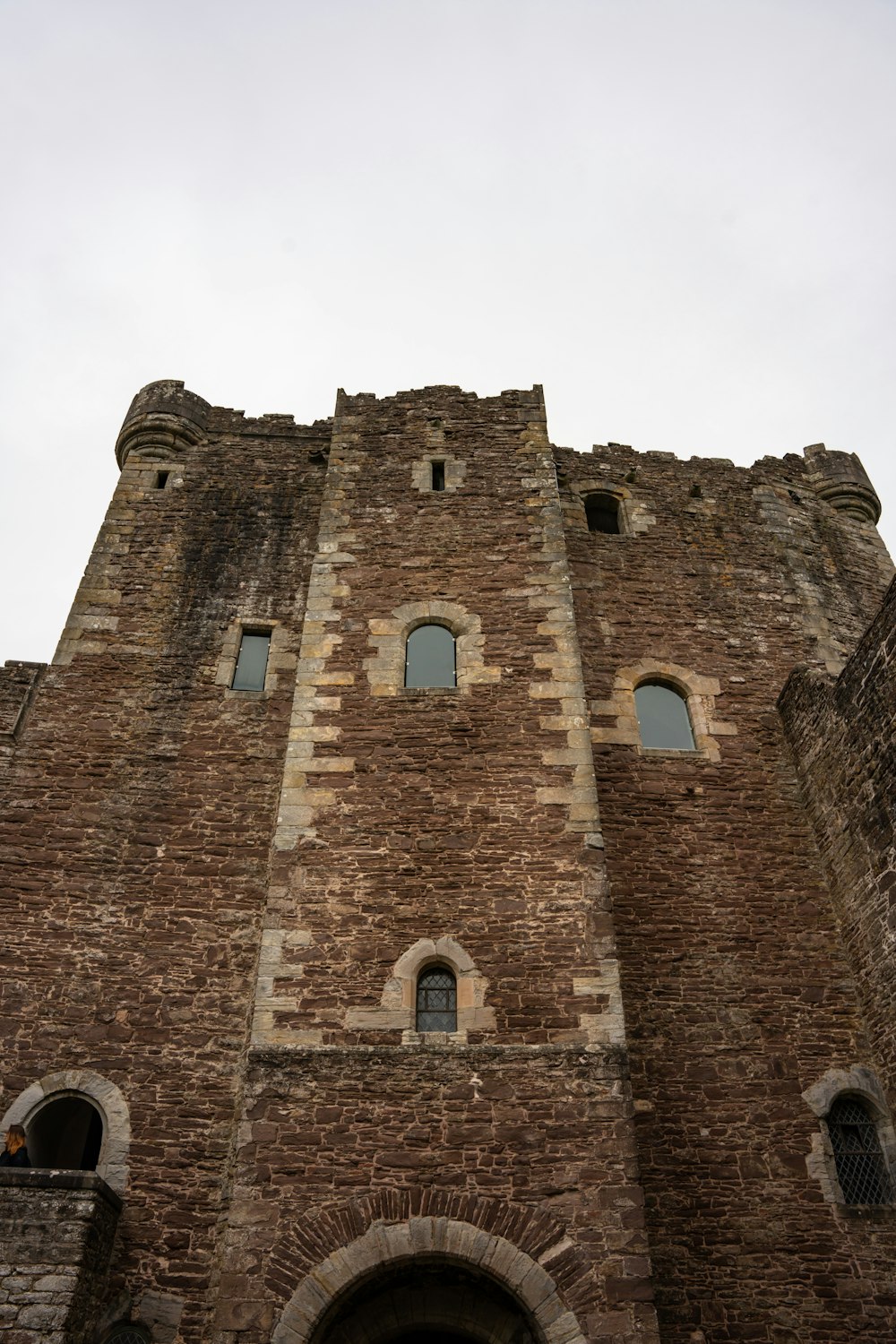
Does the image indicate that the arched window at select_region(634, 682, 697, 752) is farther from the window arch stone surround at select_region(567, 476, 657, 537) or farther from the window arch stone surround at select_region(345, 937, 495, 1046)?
the window arch stone surround at select_region(345, 937, 495, 1046)

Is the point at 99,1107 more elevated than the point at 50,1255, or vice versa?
the point at 99,1107

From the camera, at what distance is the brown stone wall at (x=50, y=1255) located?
6.73 m

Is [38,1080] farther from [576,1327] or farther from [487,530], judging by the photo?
[487,530]

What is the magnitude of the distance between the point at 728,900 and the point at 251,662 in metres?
6.34

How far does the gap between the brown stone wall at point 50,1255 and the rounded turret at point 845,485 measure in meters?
13.8

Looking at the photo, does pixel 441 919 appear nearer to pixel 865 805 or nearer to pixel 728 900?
pixel 728 900

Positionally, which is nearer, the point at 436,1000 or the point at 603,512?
the point at 436,1000

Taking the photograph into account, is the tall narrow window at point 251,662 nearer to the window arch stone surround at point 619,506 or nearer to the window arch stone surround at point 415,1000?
the window arch stone surround at point 415,1000

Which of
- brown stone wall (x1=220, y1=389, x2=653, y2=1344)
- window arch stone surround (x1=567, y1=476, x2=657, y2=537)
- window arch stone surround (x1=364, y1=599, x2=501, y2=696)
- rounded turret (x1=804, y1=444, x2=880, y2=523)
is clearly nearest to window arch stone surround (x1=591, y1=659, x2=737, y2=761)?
brown stone wall (x1=220, y1=389, x2=653, y2=1344)

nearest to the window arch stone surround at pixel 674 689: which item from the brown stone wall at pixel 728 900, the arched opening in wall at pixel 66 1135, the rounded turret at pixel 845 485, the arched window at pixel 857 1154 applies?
the brown stone wall at pixel 728 900

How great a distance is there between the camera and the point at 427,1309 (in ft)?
24.9

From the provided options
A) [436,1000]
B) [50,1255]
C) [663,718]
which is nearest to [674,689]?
[663,718]

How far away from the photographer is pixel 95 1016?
9.12 meters

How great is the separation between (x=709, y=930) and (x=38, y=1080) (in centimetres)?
670
